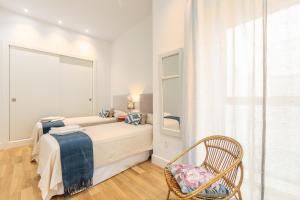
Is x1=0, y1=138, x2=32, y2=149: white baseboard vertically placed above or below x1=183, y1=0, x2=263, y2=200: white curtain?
below

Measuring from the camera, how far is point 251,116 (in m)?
1.40

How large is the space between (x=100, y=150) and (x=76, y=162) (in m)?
0.34

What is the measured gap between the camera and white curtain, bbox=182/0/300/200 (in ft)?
3.94

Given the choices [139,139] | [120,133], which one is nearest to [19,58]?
[120,133]

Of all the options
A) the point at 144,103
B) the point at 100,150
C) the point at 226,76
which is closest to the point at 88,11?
the point at 144,103

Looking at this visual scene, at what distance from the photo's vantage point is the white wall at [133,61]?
3.73 meters

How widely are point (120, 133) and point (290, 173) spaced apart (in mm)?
2076

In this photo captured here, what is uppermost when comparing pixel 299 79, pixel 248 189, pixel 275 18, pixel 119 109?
pixel 275 18

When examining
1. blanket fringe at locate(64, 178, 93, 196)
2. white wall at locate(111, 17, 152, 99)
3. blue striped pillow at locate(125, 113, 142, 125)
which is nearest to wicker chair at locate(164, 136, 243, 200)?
blanket fringe at locate(64, 178, 93, 196)

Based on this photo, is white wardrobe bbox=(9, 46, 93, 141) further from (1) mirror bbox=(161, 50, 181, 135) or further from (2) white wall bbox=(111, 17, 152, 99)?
(1) mirror bbox=(161, 50, 181, 135)

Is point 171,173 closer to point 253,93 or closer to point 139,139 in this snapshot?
point 253,93

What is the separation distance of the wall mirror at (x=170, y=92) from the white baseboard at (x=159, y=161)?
486 millimetres

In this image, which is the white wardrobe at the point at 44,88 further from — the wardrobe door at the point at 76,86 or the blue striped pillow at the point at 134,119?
the blue striped pillow at the point at 134,119

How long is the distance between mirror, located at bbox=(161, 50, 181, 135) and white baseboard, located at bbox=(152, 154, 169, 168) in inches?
19.6
